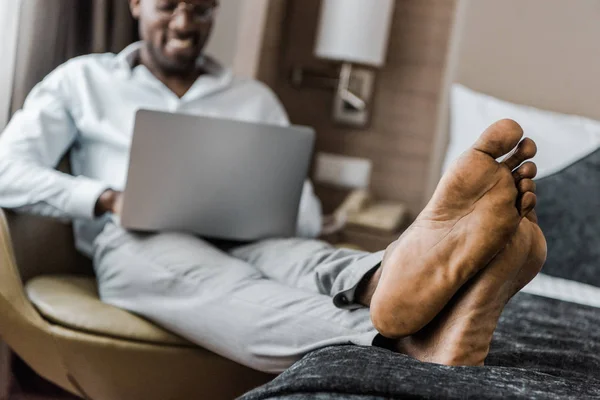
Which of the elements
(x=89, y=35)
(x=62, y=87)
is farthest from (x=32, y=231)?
(x=89, y=35)

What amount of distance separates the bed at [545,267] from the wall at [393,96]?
23cm

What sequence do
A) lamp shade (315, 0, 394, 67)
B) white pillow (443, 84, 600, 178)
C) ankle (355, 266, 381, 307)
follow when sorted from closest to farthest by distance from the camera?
ankle (355, 266, 381, 307) < white pillow (443, 84, 600, 178) < lamp shade (315, 0, 394, 67)

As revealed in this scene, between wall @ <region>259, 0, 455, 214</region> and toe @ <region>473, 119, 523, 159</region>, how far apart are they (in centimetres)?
157

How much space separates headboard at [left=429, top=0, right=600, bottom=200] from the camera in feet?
7.47

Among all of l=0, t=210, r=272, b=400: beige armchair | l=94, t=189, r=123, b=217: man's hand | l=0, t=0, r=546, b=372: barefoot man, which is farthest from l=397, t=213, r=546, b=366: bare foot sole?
l=94, t=189, r=123, b=217: man's hand

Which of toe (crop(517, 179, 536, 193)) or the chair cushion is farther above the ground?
toe (crop(517, 179, 536, 193))

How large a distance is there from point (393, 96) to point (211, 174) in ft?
4.43

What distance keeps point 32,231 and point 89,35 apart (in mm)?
710

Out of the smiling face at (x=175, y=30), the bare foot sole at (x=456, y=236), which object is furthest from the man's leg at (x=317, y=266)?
the smiling face at (x=175, y=30)

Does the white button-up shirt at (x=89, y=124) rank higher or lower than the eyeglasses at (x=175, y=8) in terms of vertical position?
lower

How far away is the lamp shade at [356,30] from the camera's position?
2389 mm

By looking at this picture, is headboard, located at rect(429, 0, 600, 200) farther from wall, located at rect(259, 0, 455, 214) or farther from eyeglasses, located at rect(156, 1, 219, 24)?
eyeglasses, located at rect(156, 1, 219, 24)

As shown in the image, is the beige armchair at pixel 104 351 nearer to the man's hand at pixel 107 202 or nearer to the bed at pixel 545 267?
the man's hand at pixel 107 202

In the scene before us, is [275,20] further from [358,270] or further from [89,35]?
[358,270]
